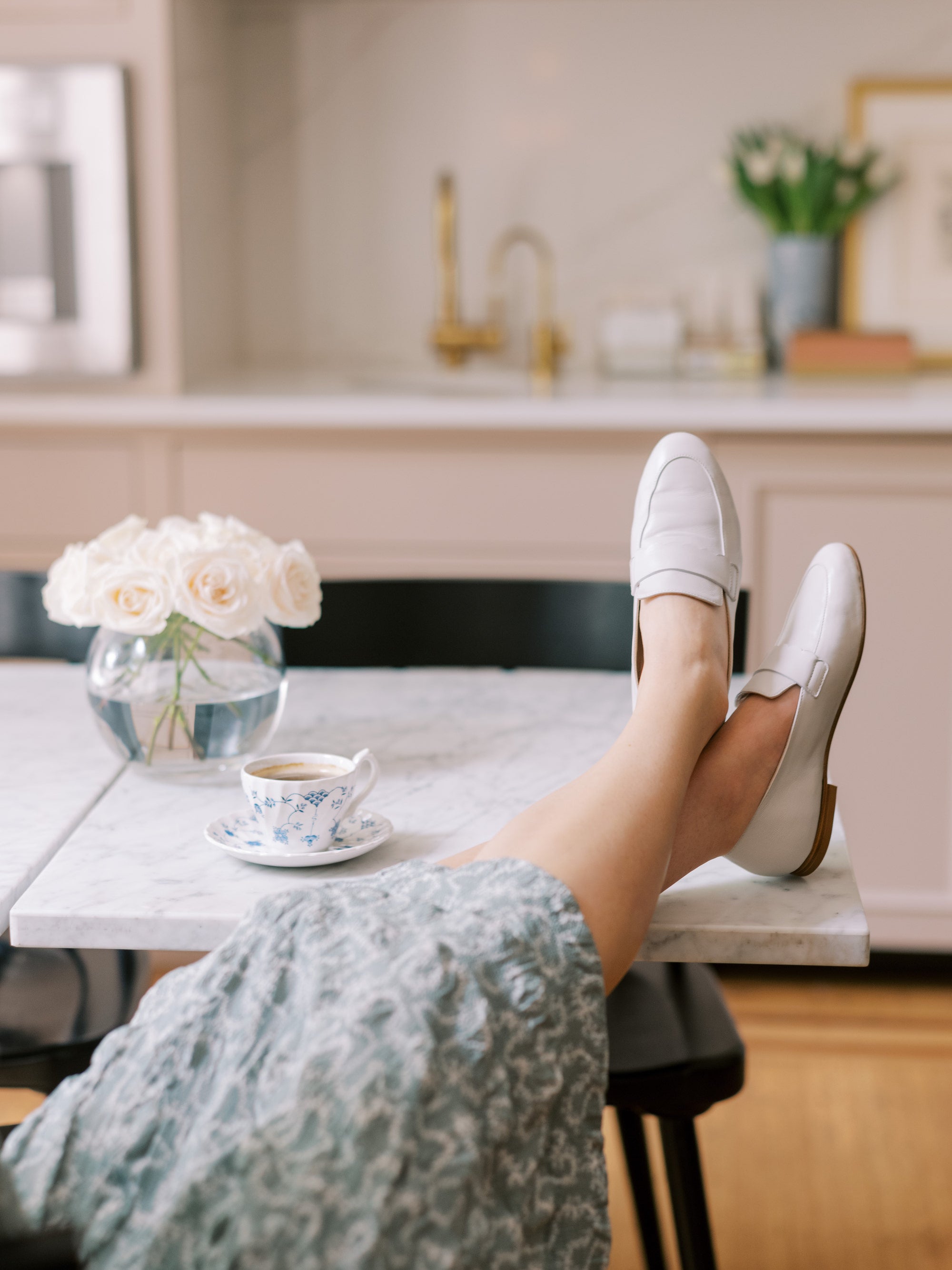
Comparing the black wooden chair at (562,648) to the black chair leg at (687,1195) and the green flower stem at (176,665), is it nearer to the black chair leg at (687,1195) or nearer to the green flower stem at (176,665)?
the black chair leg at (687,1195)

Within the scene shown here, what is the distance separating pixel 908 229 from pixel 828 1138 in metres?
1.62

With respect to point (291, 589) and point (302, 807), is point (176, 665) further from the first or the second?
point (302, 807)

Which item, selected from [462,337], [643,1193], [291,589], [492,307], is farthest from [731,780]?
[492,307]

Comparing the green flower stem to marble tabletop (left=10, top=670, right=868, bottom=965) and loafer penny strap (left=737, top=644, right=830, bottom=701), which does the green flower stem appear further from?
loafer penny strap (left=737, top=644, right=830, bottom=701)

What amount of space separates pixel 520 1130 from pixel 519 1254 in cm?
6

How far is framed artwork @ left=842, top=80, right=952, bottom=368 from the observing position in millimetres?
2350

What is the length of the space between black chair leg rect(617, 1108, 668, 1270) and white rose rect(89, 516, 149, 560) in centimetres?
73

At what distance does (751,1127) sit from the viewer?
1686mm

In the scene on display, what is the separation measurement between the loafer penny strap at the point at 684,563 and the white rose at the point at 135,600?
396mm

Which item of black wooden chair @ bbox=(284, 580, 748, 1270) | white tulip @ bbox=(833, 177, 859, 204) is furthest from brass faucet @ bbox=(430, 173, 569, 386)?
black wooden chair @ bbox=(284, 580, 748, 1270)

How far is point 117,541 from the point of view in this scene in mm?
958

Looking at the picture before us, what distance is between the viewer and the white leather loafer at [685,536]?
3.47ft

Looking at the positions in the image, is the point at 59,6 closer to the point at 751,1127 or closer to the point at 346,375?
the point at 346,375

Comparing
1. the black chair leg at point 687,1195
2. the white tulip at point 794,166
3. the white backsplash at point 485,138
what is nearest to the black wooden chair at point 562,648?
the black chair leg at point 687,1195
